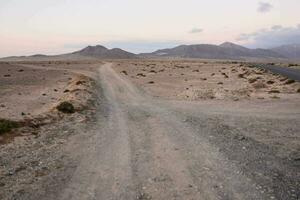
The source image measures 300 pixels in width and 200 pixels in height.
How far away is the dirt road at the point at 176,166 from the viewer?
1024 cm

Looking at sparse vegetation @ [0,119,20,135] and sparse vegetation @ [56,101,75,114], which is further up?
sparse vegetation @ [0,119,20,135]

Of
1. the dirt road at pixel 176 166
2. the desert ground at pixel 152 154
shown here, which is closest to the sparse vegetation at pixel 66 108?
the desert ground at pixel 152 154

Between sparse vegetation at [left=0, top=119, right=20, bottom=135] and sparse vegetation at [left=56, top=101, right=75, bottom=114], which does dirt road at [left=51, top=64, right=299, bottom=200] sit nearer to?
sparse vegetation at [left=0, top=119, right=20, bottom=135]

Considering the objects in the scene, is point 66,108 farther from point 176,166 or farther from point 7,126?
point 176,166

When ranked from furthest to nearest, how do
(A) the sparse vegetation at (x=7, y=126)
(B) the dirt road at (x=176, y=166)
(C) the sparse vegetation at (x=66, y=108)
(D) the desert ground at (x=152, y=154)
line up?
(C) the sparse vegetation at (x=66, y=108), (A) the sparse vegetation at (x=7, y=126), (D) the desert ground at (x=152, y=154), (B) the dirt road at (x=176, y=166)

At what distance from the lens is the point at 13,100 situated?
1230 inches

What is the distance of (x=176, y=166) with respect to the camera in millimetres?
12492

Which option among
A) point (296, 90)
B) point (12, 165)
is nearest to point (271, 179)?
point (12, 165)

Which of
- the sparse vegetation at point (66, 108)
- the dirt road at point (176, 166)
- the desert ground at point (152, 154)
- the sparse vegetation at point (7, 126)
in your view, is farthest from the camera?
the sparse vegetation at point (66, 108)

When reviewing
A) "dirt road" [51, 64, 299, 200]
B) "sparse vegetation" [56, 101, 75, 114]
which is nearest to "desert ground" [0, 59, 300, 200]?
"dirt road" [51, 64, 299, 200]

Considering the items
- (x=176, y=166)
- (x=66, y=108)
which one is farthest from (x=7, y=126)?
(x=176, y=166)

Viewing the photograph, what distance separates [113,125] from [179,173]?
8.57 m

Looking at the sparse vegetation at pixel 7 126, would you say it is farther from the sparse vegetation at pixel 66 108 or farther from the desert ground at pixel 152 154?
the sparse vegetation at pixel 66 108

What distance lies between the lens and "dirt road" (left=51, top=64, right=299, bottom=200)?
10.2m
